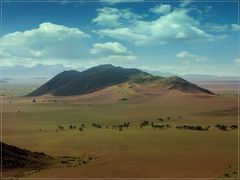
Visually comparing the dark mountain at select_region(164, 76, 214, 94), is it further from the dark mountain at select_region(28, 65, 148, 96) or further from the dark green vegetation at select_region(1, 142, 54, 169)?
the dark green vegetation at select_region(1, 142, 54, 169)

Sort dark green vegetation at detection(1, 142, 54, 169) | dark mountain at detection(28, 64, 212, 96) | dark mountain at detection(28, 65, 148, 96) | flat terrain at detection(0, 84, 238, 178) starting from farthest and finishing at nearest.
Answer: dark mountain at detection(28, 65, 148, 96) < dark mountain at detection(28, 64, 212, 96) < dark green vegetation at detection(1, 142, 54, 169) < flat terrain at detection(0, 84, 238, 178)

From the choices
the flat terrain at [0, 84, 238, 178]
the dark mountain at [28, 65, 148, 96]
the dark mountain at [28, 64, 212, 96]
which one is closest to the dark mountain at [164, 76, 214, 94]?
the dark mountain at [28, 64, 212, 96]

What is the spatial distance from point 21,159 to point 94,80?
135666 millimetres

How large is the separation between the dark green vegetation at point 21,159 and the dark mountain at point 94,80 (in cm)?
10572

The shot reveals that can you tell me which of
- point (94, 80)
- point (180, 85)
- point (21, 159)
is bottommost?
point (21, 159)

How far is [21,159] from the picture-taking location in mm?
35906

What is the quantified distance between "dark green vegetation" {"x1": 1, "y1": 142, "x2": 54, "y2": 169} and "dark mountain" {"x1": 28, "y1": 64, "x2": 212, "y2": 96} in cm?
10572

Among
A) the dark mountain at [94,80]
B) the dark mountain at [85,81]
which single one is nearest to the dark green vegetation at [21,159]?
the dark mountain at [94,80]

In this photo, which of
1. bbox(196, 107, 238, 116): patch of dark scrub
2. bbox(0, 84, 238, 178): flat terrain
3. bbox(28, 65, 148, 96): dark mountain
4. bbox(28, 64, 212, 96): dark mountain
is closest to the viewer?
bbox(0, 84, 238, 178): flat terrain

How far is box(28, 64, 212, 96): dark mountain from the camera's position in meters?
157

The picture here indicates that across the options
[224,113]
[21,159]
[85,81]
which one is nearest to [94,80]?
[85,81]

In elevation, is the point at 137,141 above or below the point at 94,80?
below

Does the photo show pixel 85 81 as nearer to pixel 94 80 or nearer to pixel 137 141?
pixel 94 80

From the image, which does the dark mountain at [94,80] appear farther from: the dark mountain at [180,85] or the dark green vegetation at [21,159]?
the dark green vegetation at [21,159]
